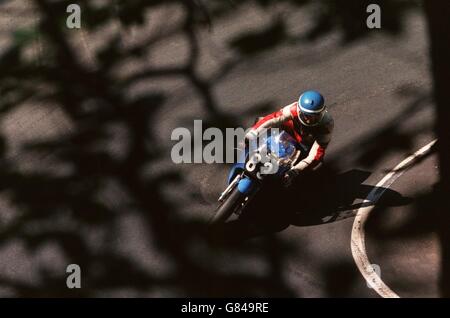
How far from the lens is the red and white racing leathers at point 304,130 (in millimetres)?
9016

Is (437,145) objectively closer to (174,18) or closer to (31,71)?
(174,18)

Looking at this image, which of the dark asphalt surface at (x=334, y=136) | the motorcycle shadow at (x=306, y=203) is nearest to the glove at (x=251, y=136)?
the motorcycle shadow at (x=306, y=203)

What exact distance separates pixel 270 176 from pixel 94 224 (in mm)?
3104

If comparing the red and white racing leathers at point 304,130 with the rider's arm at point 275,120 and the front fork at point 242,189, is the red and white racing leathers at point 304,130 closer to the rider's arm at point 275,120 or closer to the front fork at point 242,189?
the rider's arm at point 275,120

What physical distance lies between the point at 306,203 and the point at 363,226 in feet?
3.27

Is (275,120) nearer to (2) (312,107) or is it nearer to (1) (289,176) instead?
(2) (312,107)

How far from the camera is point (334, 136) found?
10570 millimetres

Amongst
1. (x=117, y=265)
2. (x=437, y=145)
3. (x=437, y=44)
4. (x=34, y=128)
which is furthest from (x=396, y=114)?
(x=34, y=128)

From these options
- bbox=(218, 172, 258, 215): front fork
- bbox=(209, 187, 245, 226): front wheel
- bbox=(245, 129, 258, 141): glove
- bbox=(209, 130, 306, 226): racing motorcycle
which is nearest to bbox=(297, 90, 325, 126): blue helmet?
bbox=(209, 130, 306, 226): racing motorcycle

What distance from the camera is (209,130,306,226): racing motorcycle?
8.90 metres

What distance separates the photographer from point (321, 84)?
11.2m

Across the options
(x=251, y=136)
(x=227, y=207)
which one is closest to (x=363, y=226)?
(x=227, y=207)

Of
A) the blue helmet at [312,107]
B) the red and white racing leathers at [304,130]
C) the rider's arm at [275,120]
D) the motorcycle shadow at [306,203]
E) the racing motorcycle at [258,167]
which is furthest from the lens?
the motorcycle shadow at [306,203]

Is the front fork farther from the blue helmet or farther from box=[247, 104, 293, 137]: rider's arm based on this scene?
the blue helmet
